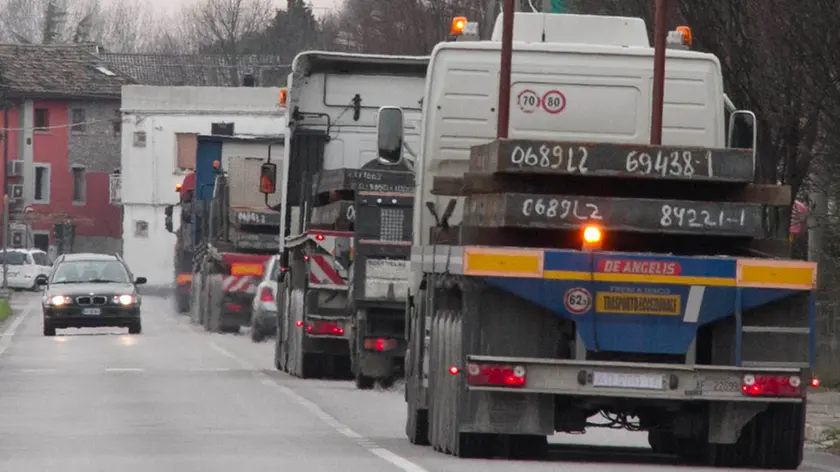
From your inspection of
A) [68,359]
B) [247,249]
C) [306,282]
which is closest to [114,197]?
[247,249]

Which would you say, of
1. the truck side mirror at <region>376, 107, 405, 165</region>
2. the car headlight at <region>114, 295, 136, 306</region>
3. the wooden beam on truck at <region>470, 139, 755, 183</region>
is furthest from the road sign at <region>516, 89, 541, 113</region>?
the car headlight at <region>114, 295, 136, 306</region>

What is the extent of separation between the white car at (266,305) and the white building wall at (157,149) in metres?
57.9

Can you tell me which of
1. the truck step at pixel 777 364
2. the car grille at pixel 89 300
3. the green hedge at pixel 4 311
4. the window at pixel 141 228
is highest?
the truck step at pixel 777 364

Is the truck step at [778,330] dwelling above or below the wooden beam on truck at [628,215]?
Result: below

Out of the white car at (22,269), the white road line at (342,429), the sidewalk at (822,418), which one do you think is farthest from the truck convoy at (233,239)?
the white car at (22,269)

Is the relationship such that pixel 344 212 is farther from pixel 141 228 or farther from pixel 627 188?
pixel 141 228

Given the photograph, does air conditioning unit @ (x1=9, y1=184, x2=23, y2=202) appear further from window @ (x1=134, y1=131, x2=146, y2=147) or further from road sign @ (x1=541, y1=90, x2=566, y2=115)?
road sign @ (x1=541, y1=90, x2=566, y2=115)

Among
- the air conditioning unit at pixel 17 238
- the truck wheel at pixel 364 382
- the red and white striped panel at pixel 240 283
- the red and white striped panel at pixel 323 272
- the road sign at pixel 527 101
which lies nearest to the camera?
the road sign at pixel 527 101

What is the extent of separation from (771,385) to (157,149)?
8582cm

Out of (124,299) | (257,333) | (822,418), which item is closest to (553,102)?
(822,418)

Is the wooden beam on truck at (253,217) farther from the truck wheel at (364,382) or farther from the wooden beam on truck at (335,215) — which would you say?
the truck wheel at (364,382)

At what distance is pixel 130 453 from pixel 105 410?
519cm

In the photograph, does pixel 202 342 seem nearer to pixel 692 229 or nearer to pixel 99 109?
pixel 692 229

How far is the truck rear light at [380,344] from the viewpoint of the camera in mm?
24078
